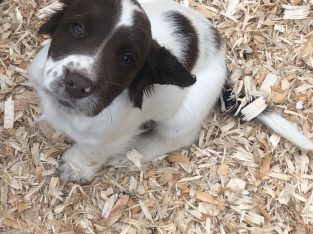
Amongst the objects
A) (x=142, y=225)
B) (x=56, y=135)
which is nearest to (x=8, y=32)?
(x=56, y=135)

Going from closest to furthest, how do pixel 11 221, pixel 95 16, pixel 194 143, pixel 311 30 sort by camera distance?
pixel 95 16 < pixel 11 221 < pixel 194 143 < pixel 311 30

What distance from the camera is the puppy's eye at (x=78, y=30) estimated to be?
272 centimetres

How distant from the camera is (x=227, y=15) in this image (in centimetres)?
415

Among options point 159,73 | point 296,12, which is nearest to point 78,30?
point 159,73

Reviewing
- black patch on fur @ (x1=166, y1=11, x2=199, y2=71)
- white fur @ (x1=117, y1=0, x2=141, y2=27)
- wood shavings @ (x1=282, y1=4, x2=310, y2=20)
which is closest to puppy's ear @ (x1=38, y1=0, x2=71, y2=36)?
white fur @ (x1=117, y1=0, x2=141, y2=27)

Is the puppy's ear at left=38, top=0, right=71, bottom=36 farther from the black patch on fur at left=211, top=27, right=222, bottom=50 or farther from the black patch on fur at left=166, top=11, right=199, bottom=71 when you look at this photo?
the black patch on fur at left=211, top=27, right=222, bottom=50

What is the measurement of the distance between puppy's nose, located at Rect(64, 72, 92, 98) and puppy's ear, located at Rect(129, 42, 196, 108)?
14.6 inches

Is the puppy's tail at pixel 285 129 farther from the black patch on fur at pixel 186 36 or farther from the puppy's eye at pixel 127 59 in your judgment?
the puppy's eye at pixel 127 59

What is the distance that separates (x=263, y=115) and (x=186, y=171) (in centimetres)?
58

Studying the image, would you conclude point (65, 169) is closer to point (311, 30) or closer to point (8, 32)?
point (8, 32)

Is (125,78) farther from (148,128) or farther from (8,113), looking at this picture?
(8,113)

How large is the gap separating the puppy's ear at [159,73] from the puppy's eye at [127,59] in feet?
0.38

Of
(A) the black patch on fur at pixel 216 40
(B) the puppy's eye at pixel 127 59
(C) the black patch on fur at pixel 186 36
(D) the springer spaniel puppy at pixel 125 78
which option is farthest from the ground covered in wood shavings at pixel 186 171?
(B) the puppy's eye at pixel 127 59

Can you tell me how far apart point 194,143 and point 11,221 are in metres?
1.19
